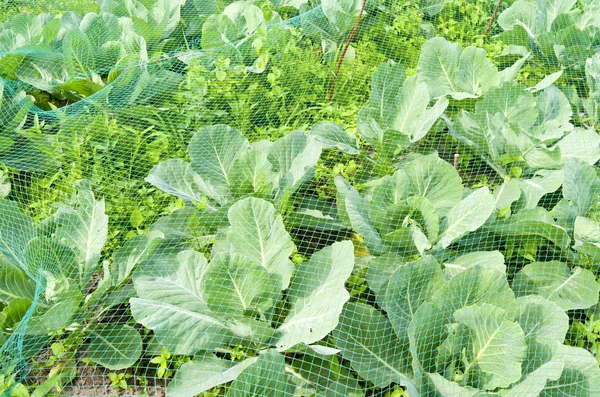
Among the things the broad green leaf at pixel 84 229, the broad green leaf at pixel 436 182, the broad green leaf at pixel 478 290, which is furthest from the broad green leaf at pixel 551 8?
the broad green leaf at pixel 84 229

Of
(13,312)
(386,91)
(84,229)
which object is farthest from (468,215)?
(13,312)

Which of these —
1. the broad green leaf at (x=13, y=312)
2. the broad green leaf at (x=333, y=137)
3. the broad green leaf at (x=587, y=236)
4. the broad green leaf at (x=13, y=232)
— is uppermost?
the broad green leaf at (x=587, y=236)

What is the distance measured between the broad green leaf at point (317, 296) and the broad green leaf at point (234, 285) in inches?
3.9

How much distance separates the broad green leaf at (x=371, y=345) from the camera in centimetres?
168

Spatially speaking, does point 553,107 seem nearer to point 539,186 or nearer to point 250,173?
point 539,186

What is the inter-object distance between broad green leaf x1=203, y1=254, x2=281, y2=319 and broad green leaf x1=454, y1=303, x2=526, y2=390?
59 centimetres

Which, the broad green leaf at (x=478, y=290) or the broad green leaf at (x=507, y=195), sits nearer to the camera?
the broad green leaf at (x=478, y=290)

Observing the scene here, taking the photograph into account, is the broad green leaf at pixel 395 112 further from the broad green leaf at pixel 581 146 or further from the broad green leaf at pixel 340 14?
the broad green leaf at pixel 340 14

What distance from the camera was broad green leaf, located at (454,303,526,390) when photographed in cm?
149

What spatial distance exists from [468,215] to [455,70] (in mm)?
1201

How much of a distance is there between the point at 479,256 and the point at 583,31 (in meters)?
1.93

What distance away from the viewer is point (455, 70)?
9.57 feet

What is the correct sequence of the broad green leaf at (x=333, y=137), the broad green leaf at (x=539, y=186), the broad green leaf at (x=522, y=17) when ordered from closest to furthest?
the broad green leaf at (x=539, y=186)
the broad green leaf at (x=333, y=137)
the broad green leaf at (x=522, y=17)

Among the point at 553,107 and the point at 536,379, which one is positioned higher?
the point at 553,107
